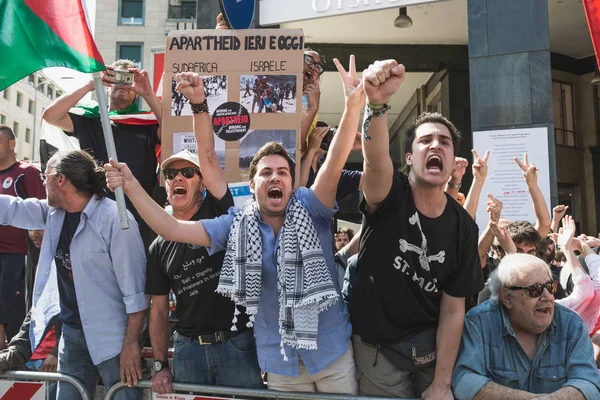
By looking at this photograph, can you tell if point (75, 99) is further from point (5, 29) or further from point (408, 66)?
point (408, 66)

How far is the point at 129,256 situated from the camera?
3457 mm

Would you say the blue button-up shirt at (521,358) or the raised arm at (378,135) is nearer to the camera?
the raised arm at (378,135)

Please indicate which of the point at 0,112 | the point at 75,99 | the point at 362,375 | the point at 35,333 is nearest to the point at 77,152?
the point at 75,99

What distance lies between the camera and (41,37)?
3252 millimetres

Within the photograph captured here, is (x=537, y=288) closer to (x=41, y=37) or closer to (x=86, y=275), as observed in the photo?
(x=86, y=275)

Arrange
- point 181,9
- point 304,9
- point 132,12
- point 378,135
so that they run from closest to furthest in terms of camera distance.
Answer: point 378,135 < point 304,9 < point 132,12 < point 181,9

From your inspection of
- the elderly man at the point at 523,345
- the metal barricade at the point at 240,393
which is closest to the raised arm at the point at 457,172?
the elderly man at the point at 523,345

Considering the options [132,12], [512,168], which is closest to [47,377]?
[512,168]

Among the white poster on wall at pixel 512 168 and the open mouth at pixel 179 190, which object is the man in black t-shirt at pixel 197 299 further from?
the white poster on wall at pixel 512 168

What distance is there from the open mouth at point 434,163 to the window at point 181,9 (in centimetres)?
3329

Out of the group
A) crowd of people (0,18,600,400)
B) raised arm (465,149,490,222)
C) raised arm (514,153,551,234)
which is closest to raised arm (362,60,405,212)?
crowd of people (0,18,600,400)

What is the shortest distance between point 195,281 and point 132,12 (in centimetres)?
3278

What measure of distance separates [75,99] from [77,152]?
0.56 meters

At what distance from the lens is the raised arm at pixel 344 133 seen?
2.65 m
